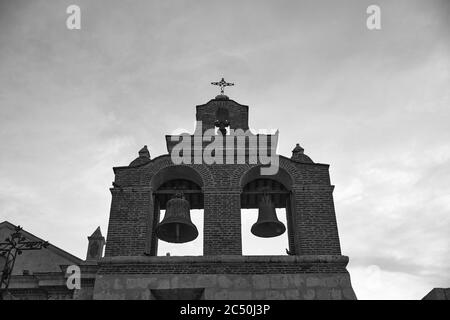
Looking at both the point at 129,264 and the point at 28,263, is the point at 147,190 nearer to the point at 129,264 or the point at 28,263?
the point at 129,264

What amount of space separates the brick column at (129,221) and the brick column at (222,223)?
4.06 feet

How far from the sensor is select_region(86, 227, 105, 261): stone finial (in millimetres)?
26212

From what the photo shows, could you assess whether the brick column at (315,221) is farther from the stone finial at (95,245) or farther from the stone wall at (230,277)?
the stone finial at (95,245)

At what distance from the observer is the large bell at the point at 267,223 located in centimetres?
924

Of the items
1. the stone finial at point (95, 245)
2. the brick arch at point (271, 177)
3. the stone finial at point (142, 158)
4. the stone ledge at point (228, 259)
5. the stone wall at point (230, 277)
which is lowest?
the stone wall at point (230, 277)

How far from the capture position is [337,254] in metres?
8.35

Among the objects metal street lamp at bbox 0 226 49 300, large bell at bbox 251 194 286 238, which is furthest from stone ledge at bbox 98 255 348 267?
metal street lamp at bbox 0 226 49 300

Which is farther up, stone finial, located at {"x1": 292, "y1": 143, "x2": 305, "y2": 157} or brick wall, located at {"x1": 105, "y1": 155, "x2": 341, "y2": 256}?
stone finial, located at {"x1": 292, "y1": 143, "x2": 305, "y2": 157}

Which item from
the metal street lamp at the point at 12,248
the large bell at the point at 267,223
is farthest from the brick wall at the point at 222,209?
the metal street lamp at the point at 12,248

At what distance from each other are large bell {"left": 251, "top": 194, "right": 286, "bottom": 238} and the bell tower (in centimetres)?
2

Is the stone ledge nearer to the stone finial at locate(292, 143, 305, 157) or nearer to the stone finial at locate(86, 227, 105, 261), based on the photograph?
the stone finial at locate(292, 143, 305, 157)

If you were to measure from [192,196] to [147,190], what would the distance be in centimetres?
122

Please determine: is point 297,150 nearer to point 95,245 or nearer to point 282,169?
point 282,169

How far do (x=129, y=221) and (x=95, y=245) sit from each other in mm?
19591
